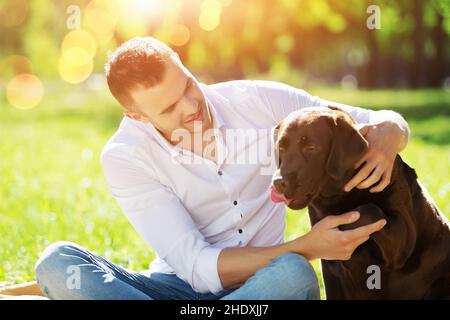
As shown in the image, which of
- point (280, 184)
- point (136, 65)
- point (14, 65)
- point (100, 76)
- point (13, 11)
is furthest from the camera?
point (100, 76)

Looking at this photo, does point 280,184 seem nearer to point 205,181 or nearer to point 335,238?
point 335,238

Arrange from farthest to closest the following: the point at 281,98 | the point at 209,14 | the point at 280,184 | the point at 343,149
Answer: the point at 209,14
the point at 281,98
the point at 343,149
the point at 280,184


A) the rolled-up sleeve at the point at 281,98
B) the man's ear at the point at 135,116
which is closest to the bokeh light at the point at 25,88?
the man's ear at the point at 135,116

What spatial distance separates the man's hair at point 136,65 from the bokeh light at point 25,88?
29.4 m

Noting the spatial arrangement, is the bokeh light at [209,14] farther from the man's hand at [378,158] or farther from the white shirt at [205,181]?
the man's hand at [378,158]

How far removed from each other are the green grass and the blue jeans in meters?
1.63

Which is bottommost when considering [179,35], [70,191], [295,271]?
[70,191]

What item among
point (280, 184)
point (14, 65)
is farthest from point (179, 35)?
point (280, 184)

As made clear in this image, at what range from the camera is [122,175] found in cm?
415

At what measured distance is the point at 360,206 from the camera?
3.65 metres

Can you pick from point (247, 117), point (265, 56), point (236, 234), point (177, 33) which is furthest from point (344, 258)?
point (265, 56)

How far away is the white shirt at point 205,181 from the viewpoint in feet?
13.4

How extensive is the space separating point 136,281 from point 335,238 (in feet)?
4.22
